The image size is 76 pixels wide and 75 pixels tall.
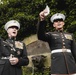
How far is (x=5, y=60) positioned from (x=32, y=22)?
17.2ft

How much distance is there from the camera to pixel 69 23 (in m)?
9.27

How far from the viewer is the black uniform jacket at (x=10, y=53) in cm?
496

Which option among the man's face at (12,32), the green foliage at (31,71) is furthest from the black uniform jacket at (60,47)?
the green foliage at (31,71)

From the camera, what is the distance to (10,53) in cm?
502

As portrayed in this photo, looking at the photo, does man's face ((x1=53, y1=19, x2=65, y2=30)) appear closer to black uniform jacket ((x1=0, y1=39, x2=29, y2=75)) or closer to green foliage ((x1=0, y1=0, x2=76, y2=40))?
black uniform jacket ((x1=0, y1=39, x2=29, y2=75))

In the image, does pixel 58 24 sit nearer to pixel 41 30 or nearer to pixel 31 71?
pixel 41 30

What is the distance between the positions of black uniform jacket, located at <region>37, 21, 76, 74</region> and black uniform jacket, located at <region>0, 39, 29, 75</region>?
37cm

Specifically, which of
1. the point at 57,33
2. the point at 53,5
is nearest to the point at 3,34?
the point at 53,5

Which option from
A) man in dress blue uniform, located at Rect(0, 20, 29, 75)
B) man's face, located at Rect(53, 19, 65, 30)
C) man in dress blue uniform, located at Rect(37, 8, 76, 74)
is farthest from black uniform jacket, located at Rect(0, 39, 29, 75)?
man's face, located at Rect(53, 19, 65, 30)

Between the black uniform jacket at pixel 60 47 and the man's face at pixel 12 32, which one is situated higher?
the man's face at pixel 12 32

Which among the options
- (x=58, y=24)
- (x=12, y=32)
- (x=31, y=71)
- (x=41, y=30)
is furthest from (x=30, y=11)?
(x=41, y=30)

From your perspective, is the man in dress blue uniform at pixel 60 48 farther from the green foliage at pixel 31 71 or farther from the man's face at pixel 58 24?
the green foliage at pixel 31 71

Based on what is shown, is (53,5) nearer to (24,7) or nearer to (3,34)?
(24,7)

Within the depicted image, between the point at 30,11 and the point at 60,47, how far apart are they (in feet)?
17.1
